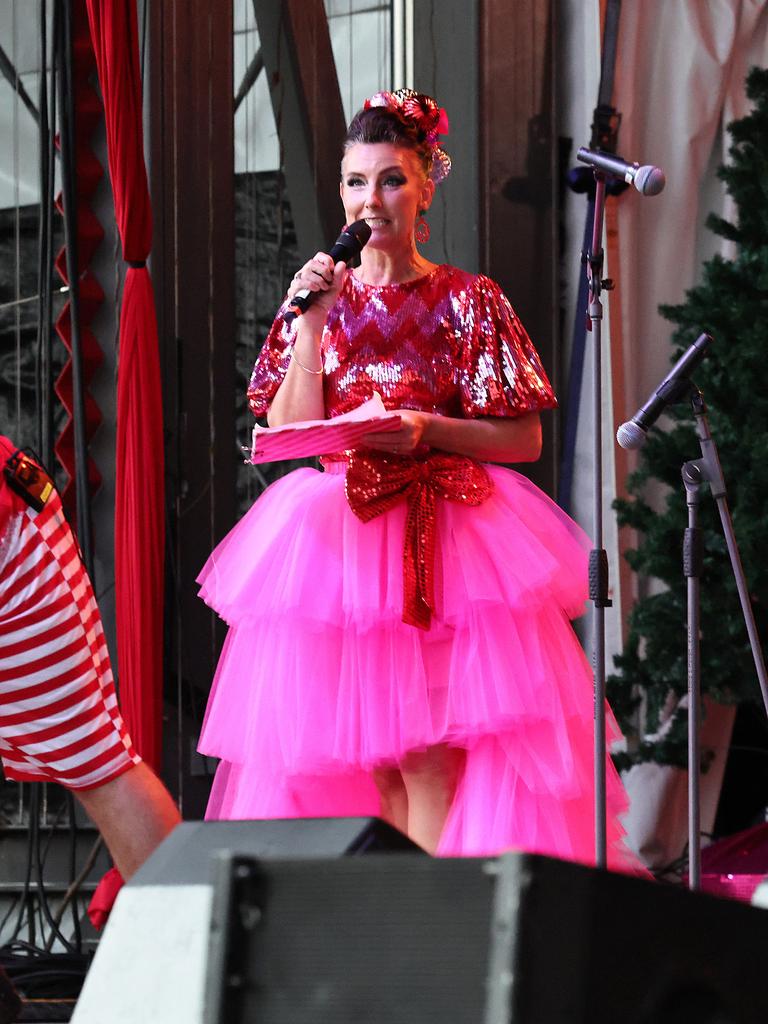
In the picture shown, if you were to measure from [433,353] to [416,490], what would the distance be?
0.85ft

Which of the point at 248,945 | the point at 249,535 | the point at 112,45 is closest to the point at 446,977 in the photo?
the point at 248,945

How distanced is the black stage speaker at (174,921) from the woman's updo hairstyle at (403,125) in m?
1.72

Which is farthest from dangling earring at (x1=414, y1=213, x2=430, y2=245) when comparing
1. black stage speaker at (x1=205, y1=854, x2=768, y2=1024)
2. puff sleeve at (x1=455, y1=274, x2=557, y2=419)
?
black stage speaker at (x1=205, y1=854, x2=768, y2=1024)

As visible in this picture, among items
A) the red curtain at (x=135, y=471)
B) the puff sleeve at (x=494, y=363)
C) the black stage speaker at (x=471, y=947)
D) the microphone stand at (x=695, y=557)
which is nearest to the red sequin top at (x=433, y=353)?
the puff sleeve at (x=494, y=363)

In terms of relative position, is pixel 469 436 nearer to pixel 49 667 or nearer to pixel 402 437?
pixel 402 437

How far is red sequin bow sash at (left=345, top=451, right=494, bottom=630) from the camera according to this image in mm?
2461

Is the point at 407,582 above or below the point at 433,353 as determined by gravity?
below

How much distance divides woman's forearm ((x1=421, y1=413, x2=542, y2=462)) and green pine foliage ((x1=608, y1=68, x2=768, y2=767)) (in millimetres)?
881

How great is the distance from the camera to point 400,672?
2.42 meters

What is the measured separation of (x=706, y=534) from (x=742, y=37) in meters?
1.46

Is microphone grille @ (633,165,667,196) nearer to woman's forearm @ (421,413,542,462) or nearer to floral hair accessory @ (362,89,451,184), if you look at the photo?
floral hair accessory @ (362,89,451,184)

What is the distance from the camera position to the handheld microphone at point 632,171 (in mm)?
2650

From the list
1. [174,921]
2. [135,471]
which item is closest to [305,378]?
[135,471]

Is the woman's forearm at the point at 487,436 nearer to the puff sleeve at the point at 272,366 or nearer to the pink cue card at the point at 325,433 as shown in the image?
the pink cue card at the point at 325,433
